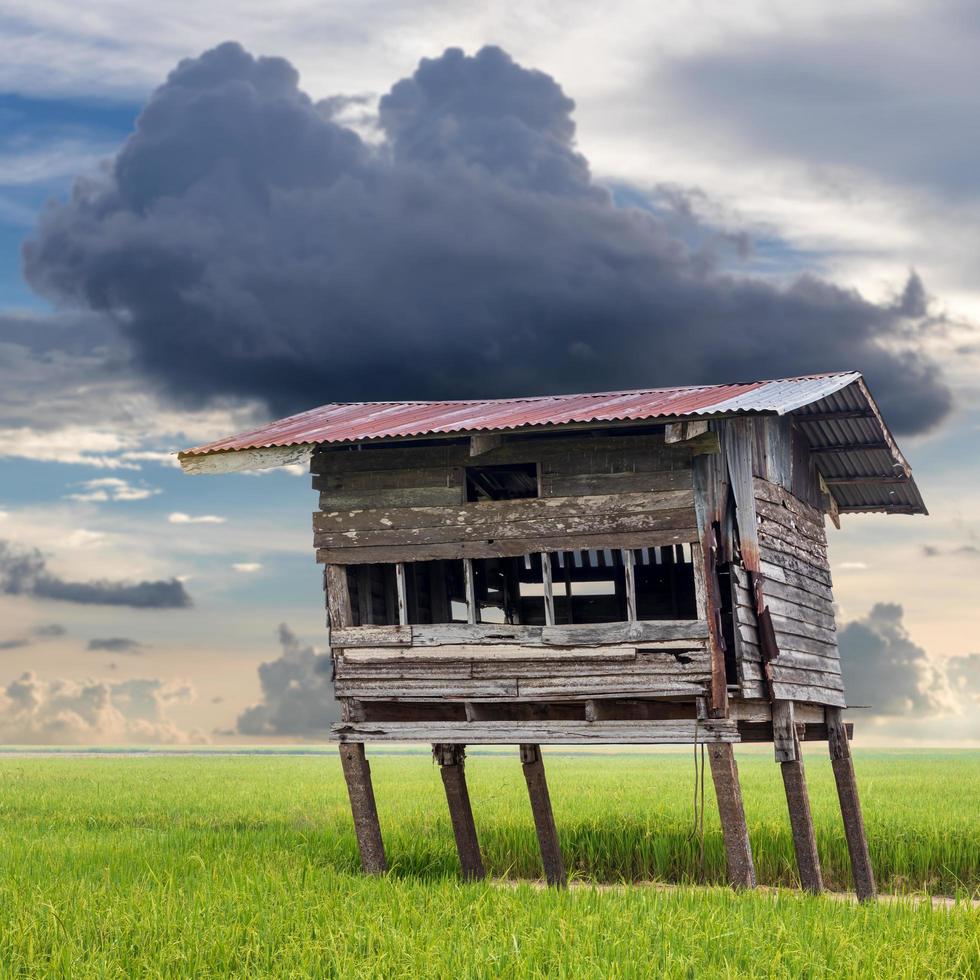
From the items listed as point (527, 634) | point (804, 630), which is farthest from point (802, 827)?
point (527, 634)

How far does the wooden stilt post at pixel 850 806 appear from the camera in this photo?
17859mm

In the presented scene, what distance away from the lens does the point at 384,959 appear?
10.6 m

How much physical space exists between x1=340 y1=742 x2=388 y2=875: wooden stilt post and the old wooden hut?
0.03 meters

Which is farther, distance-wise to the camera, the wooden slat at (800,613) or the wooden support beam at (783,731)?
the wooden slat at (800,613)

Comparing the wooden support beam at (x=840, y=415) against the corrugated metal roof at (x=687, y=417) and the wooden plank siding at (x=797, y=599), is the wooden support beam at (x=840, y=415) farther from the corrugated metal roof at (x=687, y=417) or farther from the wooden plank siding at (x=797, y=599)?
the wooden plank siding at (x=797, y=599)

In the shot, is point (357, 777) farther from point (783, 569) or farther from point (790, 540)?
point (790, 540)

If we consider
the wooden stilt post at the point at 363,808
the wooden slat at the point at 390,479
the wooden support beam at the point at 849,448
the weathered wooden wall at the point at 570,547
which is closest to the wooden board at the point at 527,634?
the weathered wooden wall at the point at 570,547

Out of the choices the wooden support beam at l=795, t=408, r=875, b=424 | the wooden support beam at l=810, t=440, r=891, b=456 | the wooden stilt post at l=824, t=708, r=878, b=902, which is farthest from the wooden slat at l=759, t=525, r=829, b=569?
the wooden stilt post at l=824, t=708, r=878, b=902

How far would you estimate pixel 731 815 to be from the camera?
13.9 meters

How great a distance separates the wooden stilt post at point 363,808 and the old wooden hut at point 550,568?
3cm

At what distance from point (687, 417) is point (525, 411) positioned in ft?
9.29

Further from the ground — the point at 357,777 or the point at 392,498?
the point at 392,498

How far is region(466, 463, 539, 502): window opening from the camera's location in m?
16.8

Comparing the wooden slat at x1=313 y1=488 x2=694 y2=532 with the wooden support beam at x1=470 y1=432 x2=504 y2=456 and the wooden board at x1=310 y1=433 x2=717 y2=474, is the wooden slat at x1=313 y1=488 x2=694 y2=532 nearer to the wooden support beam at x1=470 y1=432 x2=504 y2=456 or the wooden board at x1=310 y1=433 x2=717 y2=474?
the wooden board at x1=310 y1=433 x2=717 y2=474
